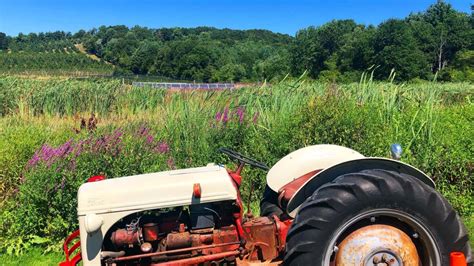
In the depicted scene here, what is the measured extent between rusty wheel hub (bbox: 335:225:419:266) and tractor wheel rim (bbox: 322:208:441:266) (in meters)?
0.06

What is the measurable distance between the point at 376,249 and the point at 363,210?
12.5 inches

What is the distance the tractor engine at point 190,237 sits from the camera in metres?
3.11

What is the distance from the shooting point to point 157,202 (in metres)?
3.05

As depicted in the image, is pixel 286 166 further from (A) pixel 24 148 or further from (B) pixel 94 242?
(A) pixel 24 148

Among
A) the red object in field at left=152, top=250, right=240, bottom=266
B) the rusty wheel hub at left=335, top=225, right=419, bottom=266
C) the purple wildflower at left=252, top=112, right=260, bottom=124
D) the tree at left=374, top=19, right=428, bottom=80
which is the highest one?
the tree at left=374, top=19, right=428, bottom=80

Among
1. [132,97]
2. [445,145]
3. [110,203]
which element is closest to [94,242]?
[110,203]

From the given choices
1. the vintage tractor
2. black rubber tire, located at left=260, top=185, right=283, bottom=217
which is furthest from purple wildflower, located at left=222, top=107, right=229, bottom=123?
the vintage tractor

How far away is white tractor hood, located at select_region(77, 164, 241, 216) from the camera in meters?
3.05

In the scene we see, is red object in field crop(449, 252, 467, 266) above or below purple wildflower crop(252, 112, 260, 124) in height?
below

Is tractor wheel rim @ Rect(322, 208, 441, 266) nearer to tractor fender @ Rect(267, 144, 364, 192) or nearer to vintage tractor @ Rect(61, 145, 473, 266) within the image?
vintage tractor @ Rect(61, 145, 473, 266)

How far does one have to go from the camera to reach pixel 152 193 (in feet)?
10.1

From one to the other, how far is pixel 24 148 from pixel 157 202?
340 centimetres

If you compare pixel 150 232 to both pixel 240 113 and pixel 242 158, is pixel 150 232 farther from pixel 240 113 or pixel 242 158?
pixel 240 113

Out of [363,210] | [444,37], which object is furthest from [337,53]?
[363,210]
